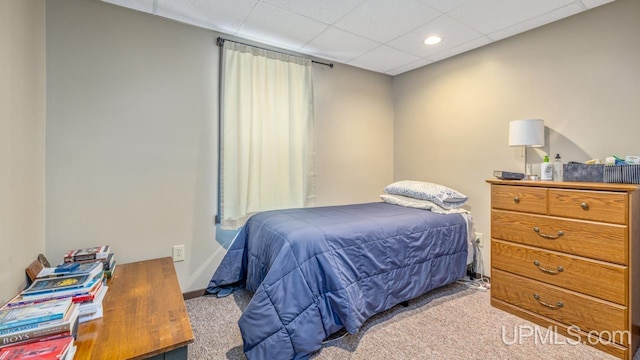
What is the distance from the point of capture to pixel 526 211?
208 centimetres

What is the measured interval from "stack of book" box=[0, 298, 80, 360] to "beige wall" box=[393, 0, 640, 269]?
3034mm

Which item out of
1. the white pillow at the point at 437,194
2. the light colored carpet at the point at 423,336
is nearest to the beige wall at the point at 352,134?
the white pillow at the point at 437,194

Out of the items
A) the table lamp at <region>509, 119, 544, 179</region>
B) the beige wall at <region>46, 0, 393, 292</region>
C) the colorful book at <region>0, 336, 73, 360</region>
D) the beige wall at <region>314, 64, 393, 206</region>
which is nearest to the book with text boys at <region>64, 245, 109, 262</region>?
the beige wall at <region>46, 0, 393, 292</region>

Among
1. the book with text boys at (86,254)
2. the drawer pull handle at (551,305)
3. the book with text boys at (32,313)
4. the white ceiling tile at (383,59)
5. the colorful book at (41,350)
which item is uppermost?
the white ceiling tile at (383,59)

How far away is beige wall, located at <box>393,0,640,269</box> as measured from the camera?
1996 millimetres

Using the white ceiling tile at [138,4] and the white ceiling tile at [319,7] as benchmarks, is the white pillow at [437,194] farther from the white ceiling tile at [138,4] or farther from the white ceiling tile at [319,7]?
the white ceiling tile at [138,4]

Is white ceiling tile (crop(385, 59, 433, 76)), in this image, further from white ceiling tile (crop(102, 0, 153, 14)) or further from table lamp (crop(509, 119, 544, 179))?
white ceiling tile (crop(102, 0, 153, 14))

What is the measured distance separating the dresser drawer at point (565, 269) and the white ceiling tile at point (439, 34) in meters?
1.74

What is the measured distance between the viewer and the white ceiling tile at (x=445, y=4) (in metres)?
1.99

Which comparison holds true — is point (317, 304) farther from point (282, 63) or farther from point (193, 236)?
point (282, 63)

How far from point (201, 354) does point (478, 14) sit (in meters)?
2.96

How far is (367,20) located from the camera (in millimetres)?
2252

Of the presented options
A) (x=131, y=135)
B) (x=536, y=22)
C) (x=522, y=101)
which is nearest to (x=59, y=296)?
(x=131, y=135)

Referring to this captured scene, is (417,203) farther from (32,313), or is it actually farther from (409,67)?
(32,313)
